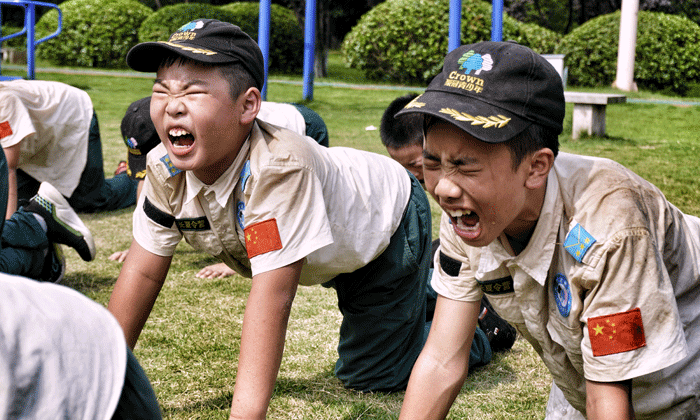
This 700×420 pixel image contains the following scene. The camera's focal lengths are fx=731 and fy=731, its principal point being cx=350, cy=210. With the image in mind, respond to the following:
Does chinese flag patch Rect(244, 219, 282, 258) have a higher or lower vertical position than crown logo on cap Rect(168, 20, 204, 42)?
lower

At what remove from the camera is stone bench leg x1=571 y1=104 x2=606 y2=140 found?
26.5ft

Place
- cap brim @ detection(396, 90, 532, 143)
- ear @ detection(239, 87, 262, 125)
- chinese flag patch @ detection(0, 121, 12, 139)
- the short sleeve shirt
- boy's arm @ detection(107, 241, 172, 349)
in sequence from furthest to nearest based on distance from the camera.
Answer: chinese flag patch @ detection(0, 121, 12, 139) → boy's arm @ detection(107, 241, 172, 349) → ear @ detection(239, 87, 262, 125) → cap brim @ detection(396, 90, 532, 143) → the short sleeve shirt

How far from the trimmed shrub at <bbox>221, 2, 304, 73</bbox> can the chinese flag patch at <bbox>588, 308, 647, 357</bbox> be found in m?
15.4

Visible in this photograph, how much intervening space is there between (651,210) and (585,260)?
184 mm

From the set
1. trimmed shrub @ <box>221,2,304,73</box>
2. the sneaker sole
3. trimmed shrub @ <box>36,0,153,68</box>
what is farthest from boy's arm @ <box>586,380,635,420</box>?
trimmed shrub @ <box>36,0,153,68</box>

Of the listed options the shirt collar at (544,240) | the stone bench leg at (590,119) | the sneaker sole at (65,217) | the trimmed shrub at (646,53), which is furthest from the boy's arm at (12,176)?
the trimmed shrub at (646,53)

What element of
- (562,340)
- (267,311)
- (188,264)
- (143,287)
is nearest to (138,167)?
(188,264)

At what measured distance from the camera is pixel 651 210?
1595 millimetres

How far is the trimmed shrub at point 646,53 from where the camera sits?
12906mm

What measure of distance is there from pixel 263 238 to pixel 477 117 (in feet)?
2.68

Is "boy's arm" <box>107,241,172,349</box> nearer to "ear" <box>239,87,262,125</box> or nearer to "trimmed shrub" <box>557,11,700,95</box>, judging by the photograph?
"ear" <box>239,87,262,125</box>

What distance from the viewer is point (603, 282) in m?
1.54

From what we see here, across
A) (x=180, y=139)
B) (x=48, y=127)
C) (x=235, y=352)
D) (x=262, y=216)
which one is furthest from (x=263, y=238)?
(x=48, y=127)

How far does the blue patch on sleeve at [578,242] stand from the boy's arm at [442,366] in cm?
39
